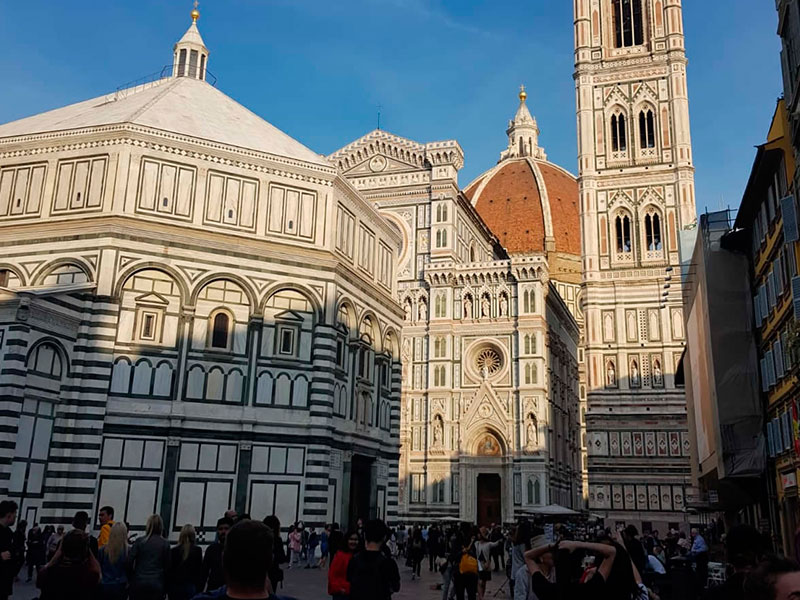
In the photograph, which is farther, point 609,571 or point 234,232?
point 234,232

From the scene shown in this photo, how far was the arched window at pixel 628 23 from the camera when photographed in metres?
56.5

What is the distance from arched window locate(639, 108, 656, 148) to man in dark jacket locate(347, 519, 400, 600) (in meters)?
51.2

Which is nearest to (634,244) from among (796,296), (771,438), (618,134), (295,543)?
(618,134)

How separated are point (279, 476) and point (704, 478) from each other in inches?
562

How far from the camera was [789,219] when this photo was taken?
16047mm

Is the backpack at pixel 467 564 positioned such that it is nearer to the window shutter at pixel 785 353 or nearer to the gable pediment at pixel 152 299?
the window shutter at pixel 785 353

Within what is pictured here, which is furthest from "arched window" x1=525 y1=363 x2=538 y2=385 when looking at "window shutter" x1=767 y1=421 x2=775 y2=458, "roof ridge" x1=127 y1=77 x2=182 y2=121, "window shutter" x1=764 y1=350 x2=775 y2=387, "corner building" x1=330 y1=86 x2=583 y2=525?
"roof ridge" x1=127 y1=77 x2=182 y2=121

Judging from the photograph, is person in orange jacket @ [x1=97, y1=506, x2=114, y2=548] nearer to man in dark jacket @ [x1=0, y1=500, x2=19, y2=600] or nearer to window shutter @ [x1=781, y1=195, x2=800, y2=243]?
man in dark jacket @ [x1=0, y1=500, x2=19, y2=600]

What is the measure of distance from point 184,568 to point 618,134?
51.3 metres

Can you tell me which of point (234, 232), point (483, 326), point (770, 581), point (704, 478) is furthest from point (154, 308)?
point (483, 326)

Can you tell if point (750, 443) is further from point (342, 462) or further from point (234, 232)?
point (234, 232)

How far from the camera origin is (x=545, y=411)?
151ft

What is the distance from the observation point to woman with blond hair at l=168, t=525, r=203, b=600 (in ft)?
28.0

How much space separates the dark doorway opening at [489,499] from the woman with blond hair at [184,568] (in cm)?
3937
